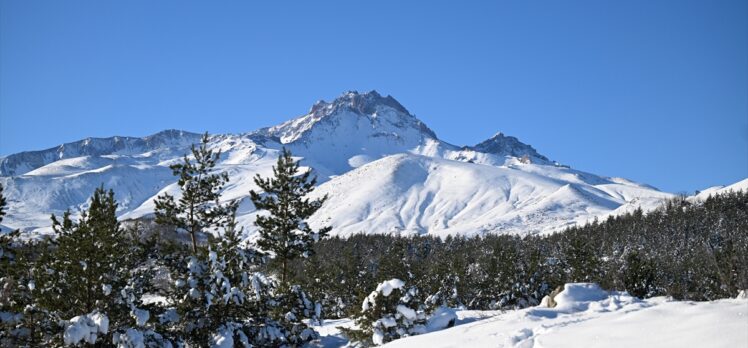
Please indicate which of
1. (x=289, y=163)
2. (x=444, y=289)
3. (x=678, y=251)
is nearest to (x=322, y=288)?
(x=444, y=289)

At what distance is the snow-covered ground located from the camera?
9781 mm

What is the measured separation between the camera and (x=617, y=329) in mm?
11352

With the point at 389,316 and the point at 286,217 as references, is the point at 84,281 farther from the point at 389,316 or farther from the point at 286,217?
the point at 286,217

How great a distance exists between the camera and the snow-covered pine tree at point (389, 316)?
19.9m

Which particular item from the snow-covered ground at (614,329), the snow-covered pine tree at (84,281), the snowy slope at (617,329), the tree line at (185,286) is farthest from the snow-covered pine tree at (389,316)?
the snow-covered pine tree at (84,281)

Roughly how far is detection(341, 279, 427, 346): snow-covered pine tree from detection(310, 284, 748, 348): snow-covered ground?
3.13 meters

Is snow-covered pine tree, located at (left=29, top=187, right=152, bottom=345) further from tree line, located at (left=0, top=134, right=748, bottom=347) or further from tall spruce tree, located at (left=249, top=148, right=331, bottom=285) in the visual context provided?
tall spruce tree, located at (left=249, top=148, right=331, bottom=285)

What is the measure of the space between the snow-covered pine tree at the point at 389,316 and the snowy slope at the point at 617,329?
3358mm

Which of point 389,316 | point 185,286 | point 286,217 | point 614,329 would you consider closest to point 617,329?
point 614,329

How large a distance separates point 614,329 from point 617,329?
68 millimetres

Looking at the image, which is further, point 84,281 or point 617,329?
point 84,281

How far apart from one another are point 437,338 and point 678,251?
102477 mm

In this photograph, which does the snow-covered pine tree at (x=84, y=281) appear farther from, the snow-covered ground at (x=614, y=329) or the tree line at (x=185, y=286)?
the snow-covered ground at (x=614, y=329)

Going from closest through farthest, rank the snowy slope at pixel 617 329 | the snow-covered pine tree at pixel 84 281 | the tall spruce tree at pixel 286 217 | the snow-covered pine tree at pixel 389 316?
the snowy slope at pixel 617 329 → the snow-covered pine tree at pixel 84 281 → the snow-covered pine tree at pixel 389 316 → the tall spruce tree at pixel 286 217
